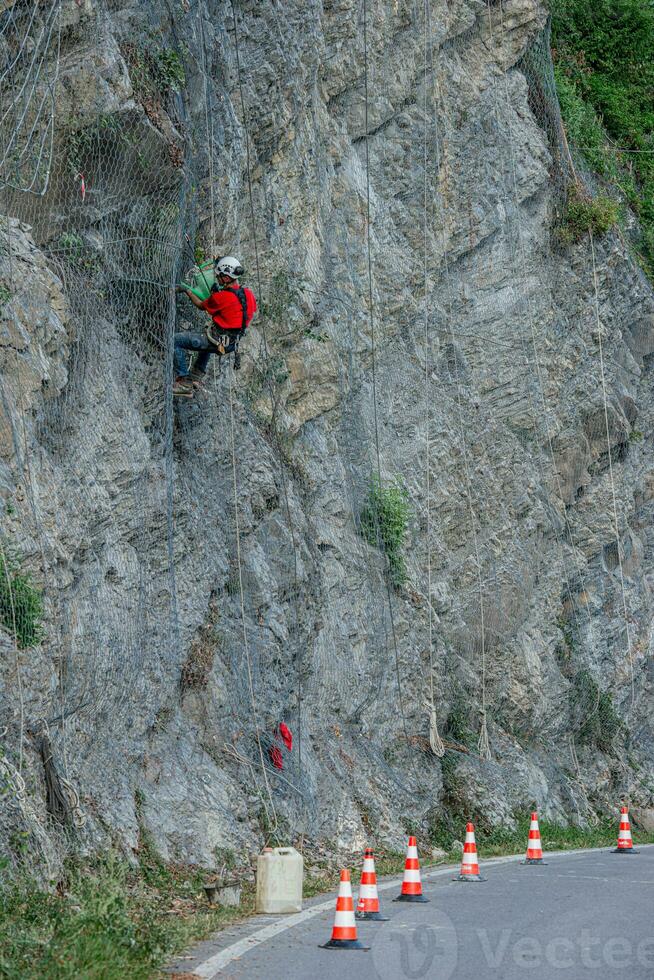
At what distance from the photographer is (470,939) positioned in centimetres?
878

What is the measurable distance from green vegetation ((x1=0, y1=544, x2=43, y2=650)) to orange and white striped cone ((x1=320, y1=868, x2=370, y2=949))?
3.25 meters

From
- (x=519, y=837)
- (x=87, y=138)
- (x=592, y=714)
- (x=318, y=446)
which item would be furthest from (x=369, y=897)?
(x=592, y=714)

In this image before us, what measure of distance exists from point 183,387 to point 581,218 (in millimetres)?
13667

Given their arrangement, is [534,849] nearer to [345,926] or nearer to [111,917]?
[345,926]

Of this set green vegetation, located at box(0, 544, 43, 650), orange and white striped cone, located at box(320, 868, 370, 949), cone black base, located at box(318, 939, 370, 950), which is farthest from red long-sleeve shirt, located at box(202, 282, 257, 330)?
cone black base, located at box(318, 939, 370, 950)

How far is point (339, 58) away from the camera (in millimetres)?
19266

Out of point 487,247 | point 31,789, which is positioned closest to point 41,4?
point 31,789

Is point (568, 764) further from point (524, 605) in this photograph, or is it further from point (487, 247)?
point (487, 247)

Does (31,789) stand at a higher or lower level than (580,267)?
lower

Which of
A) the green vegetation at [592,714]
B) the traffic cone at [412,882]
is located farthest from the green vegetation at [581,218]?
the traffic cone at [412,882]

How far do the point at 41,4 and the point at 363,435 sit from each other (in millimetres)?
9511

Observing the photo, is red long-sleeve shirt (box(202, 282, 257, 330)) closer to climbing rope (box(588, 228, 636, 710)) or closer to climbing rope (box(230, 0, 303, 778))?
climbing rope (box(230, 0, 303, 778))

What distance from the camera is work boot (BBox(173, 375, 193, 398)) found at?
1374 cm

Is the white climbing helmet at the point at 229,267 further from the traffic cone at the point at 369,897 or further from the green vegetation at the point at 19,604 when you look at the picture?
the traffic cone at the point at 369,897
